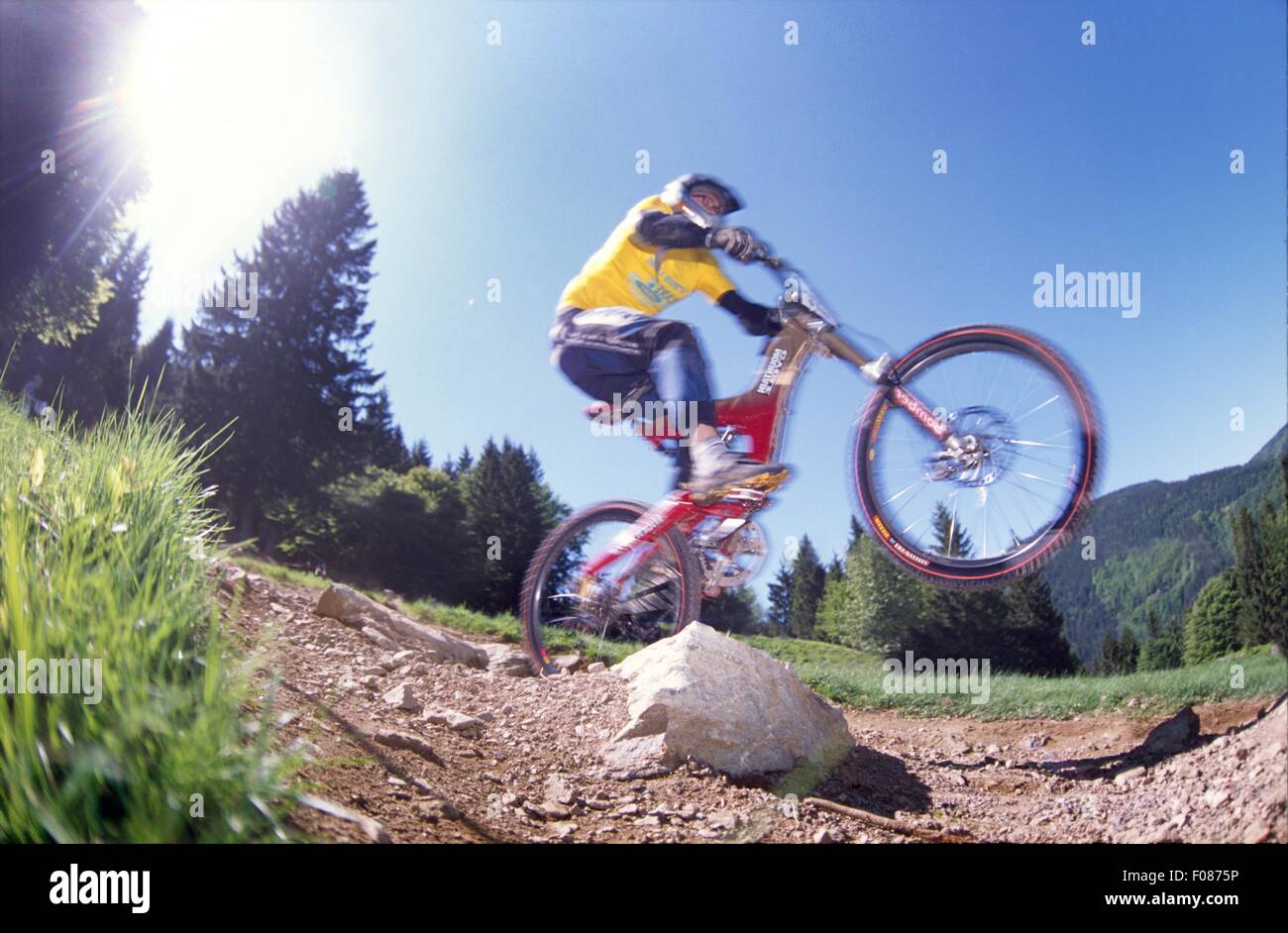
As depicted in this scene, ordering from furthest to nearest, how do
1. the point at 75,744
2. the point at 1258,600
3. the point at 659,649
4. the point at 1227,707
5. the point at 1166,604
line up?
the point at 659,649, the point at 1166,604, the point at 1227,707, the point at 1258,600, the point at 75,744

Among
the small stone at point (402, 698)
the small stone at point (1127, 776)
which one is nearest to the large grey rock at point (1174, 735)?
the small stone at point (1127, 776)

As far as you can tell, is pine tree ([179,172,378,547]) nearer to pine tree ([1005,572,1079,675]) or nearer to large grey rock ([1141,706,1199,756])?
large grey rock ([1141,706,1199,756])

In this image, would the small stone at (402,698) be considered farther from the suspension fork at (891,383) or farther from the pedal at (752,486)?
the suspension fork at (891,383)

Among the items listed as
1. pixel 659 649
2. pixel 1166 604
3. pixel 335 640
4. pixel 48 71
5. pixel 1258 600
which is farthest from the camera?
pixel 48 71

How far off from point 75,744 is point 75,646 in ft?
A: 0.85

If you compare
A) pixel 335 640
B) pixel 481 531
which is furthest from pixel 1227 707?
pixel 335 640

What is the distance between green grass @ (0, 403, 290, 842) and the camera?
131 centimetres

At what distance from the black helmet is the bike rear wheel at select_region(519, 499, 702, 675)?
5.28ft

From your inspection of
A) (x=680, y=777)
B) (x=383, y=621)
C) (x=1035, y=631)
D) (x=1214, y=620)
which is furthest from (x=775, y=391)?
(x=1035, y=631)

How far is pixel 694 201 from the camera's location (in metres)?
2.90

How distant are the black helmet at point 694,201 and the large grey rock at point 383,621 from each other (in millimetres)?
3044

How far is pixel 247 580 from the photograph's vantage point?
3.58 metres

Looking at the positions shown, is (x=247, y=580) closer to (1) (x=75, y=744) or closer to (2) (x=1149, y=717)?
(1) (x=75, y=744)

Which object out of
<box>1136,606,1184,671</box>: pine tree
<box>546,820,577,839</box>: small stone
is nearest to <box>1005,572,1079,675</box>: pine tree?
<box>1136,606,1184,671</box>: pine tree
